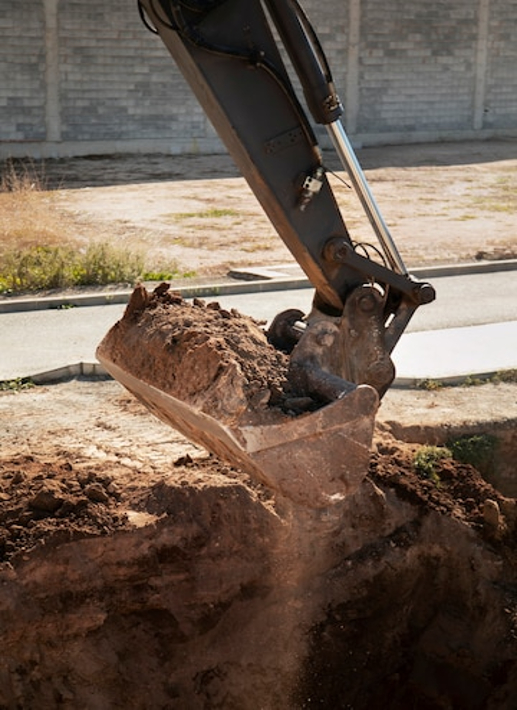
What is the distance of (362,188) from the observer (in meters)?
5.75

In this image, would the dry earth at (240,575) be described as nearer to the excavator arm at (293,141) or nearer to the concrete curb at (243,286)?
the excavator arm at (293,141)

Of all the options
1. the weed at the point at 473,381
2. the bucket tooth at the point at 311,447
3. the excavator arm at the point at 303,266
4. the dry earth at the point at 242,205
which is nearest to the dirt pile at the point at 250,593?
the excavator arm at the point at 303,266

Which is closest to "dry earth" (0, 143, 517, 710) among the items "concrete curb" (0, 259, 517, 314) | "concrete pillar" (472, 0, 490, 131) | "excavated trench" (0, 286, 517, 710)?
"excavated trench" (0, 286, 517, 710)

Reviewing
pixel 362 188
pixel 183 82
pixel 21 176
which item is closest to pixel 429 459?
pixel 362 188

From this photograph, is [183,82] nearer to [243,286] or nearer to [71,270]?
[71,270]

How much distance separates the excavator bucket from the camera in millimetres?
5172

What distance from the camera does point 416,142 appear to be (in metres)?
26.0

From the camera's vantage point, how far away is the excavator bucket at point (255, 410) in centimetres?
517

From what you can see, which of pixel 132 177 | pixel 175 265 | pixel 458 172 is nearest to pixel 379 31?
pixel 458 172

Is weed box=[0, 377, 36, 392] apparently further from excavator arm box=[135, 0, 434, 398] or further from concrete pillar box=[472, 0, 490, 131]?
concrete pillar box=[472, 0, 490, 131]

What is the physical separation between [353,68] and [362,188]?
19718 millimetres

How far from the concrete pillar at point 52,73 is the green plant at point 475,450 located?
16.3 m

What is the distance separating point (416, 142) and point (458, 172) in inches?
142

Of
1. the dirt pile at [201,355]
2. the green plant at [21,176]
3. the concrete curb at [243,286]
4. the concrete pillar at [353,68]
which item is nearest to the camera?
the dirt pile at [201,355]
